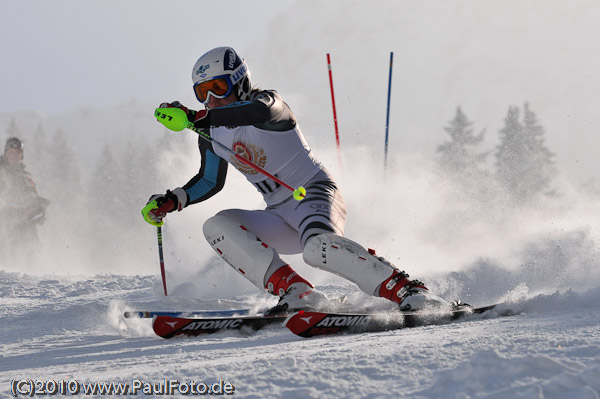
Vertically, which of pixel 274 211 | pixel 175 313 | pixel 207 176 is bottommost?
pixel 175 313

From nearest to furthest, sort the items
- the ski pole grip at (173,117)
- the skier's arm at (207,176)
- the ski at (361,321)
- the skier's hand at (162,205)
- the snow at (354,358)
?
the snow at (354,358), the ski at (361,321), the ski pole grip at (173,117), the skier's hand at (162,205), the skier's arm at (207,176)

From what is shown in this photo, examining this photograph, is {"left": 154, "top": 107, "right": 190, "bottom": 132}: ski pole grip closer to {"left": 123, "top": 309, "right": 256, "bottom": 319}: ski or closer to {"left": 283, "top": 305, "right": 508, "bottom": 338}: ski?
{"left": 123, "top": 309, "right": 256, "bottom": 319}: ski

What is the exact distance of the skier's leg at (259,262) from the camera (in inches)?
140

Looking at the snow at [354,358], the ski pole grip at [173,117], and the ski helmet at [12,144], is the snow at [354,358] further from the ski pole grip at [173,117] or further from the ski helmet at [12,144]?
the ski helmet at [12,144]

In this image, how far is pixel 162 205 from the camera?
4.27m

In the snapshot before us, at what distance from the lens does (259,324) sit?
336 centimetres

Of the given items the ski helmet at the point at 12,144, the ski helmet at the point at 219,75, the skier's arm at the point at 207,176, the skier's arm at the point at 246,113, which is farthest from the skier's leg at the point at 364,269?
the ski helmet at the point at 12,144

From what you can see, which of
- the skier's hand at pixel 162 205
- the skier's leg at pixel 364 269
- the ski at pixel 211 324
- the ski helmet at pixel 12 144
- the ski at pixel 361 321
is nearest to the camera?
the ski at pixel 361 321

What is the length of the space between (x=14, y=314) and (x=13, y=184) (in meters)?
7.79

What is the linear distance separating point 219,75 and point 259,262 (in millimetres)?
1237

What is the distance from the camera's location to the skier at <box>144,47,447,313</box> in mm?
3475

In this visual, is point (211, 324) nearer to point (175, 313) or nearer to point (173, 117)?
point (175, 313)

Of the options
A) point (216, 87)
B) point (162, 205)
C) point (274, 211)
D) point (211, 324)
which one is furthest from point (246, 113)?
point (211, 324)

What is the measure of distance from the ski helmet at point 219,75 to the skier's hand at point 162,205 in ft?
2.39
